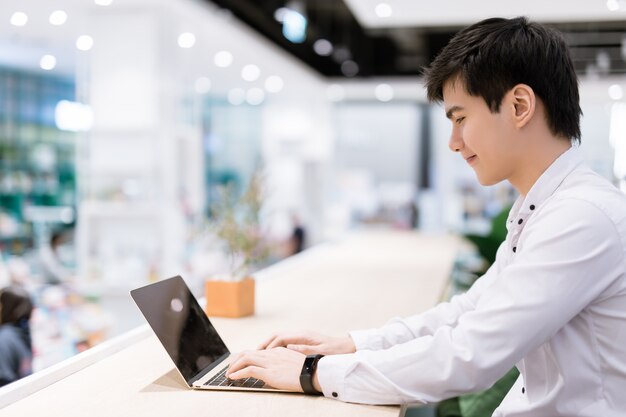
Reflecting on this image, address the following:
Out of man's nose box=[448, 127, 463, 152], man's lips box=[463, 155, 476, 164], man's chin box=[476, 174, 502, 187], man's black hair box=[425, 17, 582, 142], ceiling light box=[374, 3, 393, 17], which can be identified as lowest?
man's chin box=[476, 174, 502, 187]

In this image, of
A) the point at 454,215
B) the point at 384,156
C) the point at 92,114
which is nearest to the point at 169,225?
the point at 92,114

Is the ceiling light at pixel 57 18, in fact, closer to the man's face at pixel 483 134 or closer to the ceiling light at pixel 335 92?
the ceiling light at pixel 335 92

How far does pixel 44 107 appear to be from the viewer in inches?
420

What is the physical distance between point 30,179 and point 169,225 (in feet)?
19.2

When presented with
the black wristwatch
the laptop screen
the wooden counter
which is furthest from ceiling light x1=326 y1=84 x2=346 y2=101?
the black wristwatch

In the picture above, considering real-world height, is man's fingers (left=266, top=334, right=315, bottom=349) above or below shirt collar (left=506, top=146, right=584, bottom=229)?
below

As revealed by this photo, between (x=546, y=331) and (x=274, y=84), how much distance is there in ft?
29.2

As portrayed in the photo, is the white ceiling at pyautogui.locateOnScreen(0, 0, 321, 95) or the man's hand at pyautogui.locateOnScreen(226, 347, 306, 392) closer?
the man's hand at pyautogui.locateOnScreen(226, 347, 306, 392)

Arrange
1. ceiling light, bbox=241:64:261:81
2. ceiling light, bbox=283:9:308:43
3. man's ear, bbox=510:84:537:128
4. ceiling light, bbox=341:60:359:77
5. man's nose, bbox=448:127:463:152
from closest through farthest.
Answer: man's ear, bbox=510:84:537:128 → man's nose, bbox=448:127:463:152 → ceiling light, bbox=283:9:308:43 → ceiling light, bbox=241:64:261:81 → ceiling light, bbox=341:60:359:77

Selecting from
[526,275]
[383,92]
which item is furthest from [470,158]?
[383,92]

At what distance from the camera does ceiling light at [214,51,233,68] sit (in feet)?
25.0

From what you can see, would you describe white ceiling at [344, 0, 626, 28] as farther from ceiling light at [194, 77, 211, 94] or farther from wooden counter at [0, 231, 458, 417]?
ceiling light at [194, 77, 211, 94]

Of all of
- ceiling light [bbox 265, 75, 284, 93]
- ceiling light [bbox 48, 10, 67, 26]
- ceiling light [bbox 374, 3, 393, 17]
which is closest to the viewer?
ceiling light [bbox 374, 3, 393, 17]

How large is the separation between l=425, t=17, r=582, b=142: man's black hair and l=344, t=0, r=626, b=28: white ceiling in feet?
12.2
